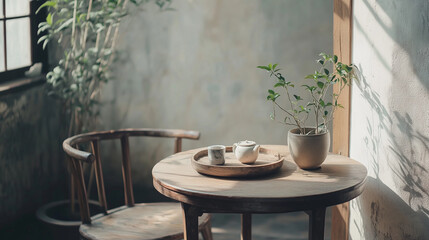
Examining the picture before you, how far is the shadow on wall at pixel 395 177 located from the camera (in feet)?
7.10

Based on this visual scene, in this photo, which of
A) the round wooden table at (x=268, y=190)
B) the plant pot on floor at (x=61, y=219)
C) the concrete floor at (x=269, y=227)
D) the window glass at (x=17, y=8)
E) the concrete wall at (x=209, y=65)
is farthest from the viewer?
the concrete wall at (x=209, y=65)

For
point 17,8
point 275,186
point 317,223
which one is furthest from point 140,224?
point 17,8

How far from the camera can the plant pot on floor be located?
129 inches

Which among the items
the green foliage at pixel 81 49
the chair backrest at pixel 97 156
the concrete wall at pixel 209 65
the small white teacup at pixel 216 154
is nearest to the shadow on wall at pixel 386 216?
the small white teacup at pixel 216 154

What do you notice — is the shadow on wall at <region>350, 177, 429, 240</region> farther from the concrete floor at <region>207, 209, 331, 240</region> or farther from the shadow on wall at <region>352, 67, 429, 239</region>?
the concrete floor at <region>207, 209, 331, 240</region>

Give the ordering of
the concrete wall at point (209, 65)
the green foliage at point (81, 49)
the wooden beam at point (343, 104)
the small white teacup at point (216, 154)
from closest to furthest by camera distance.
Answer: the small white teacup at point (216, 154) → the wooden beam at point (343, 104) → the green foliage at point (81, 49) → the concrete wall at point (209, 65)

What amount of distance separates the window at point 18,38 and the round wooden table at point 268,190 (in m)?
1.55

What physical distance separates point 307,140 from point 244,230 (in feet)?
2.10

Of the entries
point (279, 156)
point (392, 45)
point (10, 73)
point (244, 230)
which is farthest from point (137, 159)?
point (392, 45)

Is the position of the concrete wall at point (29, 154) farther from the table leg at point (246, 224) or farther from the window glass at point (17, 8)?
the table leg at point (246, 224)

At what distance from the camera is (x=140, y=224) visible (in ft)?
8.65

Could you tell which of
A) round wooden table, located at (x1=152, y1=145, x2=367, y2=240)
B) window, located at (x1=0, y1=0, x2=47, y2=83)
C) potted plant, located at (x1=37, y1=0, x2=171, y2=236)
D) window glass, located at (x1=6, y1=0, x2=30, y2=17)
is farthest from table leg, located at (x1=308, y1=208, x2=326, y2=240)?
window glass, located at (x1=6, y1=0, x2=30, y2=17)

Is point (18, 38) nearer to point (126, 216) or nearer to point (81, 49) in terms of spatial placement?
point (81, 49)

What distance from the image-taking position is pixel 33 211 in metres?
3.65
